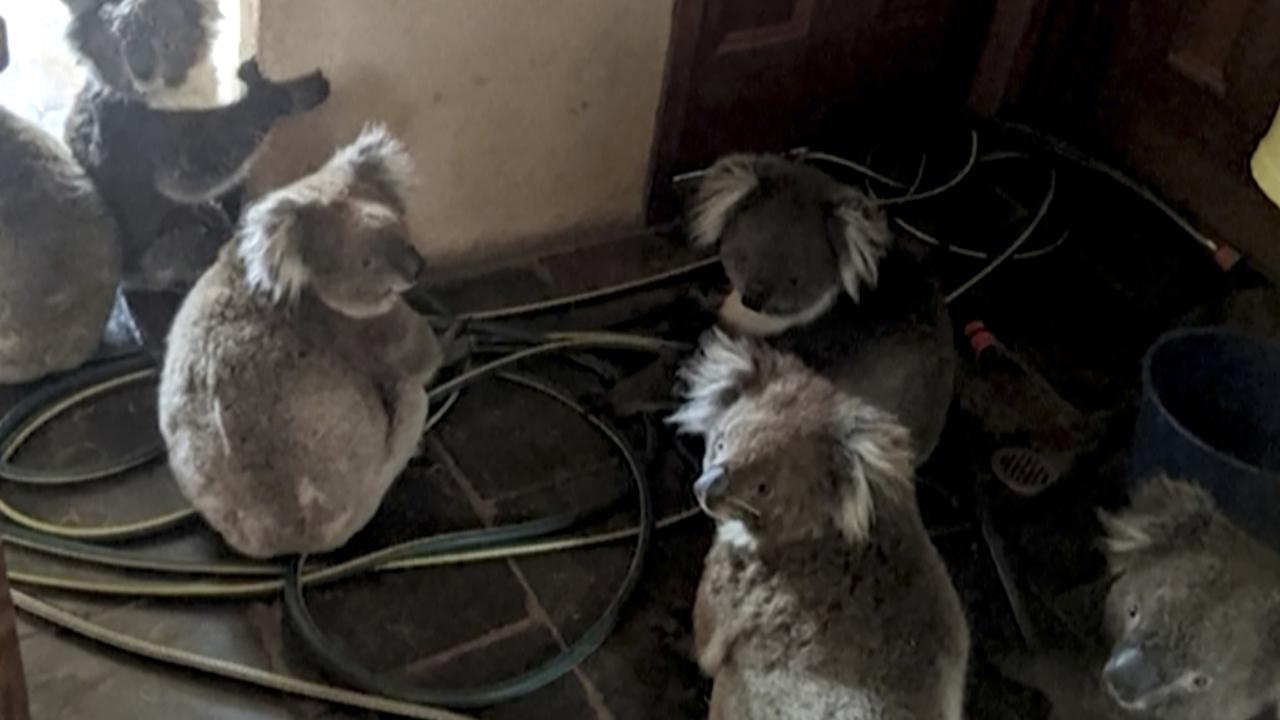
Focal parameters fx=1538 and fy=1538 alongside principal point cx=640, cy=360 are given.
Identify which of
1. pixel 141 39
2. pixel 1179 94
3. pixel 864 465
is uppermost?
pixel 141 39

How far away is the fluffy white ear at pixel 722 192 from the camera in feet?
6.84

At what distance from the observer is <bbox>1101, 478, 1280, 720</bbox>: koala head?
1691 mm

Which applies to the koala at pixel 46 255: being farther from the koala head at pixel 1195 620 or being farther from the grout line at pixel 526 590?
the koala head at pixel 1195 620

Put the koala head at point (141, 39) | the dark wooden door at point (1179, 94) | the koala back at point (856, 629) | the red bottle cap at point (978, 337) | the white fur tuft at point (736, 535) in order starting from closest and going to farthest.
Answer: the koala back at point (856, 629), the white fur tuft at point (736, 535), the koala head at point (141, 39), the red bottle cap at point (978, 337), the dark wooden door at point (1179, 94)

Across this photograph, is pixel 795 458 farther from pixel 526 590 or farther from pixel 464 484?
pixel 464 484

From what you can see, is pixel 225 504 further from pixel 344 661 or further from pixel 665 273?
pixel 665 273

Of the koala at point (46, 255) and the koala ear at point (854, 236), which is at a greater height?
the koala ear at point (854, 236)

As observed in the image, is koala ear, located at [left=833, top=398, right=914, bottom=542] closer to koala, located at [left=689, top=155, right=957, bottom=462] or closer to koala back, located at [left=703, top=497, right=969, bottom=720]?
koala back, located at [left=703, top=497, right=969, bottom=720]

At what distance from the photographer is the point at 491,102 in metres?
2.36

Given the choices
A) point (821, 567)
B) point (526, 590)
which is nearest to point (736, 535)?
point (821, 567)

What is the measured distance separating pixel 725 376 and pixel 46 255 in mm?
949

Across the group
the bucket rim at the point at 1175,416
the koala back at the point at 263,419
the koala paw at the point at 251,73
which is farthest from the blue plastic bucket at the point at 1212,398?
the koala paw at the point at 251,73

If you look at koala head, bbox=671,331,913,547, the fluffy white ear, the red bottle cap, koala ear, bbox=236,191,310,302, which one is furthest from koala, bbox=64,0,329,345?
the red bottle cap

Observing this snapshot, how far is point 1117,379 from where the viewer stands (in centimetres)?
256
